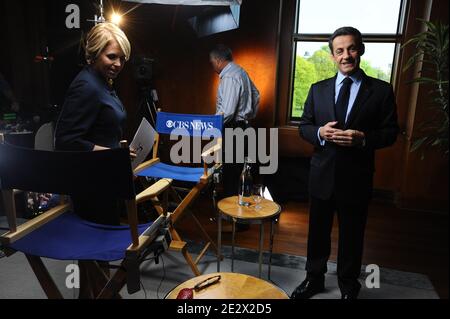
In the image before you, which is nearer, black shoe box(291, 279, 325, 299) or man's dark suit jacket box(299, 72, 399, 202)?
man's dark suit jacket box(299, 72, 399, 202)

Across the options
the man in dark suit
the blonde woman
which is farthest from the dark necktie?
the blonde woman

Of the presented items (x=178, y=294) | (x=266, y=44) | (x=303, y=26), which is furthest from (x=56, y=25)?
(x=178, y=294)

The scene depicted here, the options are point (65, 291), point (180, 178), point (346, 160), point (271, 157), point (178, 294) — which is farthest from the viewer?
point (271, 157)

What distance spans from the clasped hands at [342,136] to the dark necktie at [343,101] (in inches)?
3.5

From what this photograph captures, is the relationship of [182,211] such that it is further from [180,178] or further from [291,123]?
[291,123]

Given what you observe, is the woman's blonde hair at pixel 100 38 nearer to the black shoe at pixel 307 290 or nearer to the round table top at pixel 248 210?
the round table top at pixel 248 210

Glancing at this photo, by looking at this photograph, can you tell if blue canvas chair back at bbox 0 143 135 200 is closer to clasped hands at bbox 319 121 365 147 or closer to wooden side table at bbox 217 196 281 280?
wooden side table at bbox 217 196 281 280

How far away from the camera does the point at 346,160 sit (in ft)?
5.92

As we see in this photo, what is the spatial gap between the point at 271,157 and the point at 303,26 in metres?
1.66

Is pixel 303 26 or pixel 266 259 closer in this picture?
pixel 266 259

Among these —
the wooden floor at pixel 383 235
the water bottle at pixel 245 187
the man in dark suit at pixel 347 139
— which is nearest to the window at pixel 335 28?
the wooden floor at pixel 383 235

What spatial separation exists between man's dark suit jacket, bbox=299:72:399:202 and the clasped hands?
0.07 meters

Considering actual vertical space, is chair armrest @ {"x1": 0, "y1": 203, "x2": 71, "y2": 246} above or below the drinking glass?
above

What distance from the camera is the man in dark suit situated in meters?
1.75
